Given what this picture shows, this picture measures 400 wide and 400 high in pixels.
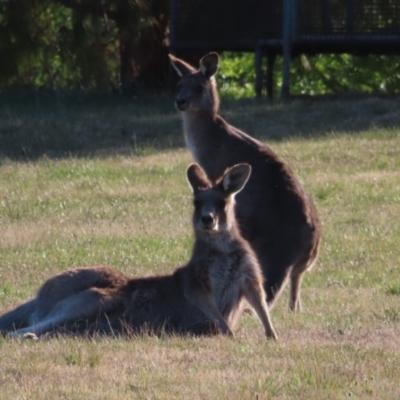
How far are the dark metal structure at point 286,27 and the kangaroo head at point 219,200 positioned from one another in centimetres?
1274

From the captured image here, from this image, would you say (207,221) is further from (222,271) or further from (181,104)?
(181,104)

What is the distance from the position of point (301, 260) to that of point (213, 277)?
4.90 ft

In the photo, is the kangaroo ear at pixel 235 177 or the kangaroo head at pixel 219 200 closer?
the kangaroo head at pixel 219 200

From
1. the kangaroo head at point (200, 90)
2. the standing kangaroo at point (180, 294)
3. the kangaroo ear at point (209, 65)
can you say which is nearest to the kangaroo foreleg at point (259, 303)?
the standing kangaroo at point (180, 294)

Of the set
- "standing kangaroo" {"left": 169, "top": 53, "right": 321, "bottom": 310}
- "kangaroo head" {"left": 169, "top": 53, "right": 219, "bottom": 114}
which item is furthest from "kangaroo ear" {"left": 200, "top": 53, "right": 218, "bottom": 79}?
"standing kangaroo" {"left": 169, "top": 53, "right": 321, "bottom": 310}

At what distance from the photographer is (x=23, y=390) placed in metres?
5.80

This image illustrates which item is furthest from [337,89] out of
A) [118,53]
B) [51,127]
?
[51,127]

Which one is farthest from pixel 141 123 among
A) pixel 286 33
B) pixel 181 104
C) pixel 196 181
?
pixel 196 181

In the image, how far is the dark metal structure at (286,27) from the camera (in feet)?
67.0

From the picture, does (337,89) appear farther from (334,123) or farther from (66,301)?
(66,301)

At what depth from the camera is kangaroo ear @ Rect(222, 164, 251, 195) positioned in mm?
7844

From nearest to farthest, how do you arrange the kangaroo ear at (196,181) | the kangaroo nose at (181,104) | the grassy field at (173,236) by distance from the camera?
the grassy field at (173,236), the kangaroo ear at (196,181), the kangaroo nose at (181,104)

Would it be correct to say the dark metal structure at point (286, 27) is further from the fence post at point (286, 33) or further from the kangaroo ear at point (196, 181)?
the kangaroo ear at point (196, 181)

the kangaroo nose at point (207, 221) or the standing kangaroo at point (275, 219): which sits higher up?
the kangaroo nose at point (207, 221)
